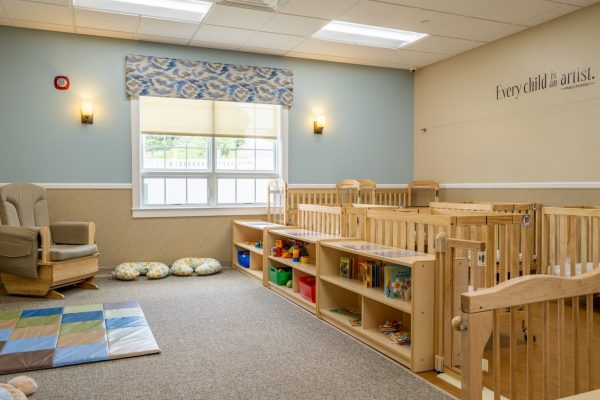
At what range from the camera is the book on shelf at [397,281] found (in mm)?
3141

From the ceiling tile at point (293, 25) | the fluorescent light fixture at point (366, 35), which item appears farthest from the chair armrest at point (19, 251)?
the fluorescent light fixture at point (366, 35)

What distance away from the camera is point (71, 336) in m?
3.38

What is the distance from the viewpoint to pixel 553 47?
A: 520 cm

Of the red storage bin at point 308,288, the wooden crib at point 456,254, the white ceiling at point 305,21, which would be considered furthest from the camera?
the white ceiling at point 305,21

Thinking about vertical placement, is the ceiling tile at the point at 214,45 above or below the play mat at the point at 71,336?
above

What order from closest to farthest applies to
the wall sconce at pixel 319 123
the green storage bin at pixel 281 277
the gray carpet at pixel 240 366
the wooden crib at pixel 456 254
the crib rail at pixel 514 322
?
the crib rail at pixel 514 322
the gray carpet at pixel 240 366
the wooden crib at pixel 456 254
the green storage bin at pixel 281 277
the wall sconce at pixel 319 123

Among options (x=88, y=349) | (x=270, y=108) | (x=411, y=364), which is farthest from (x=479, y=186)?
(x=88, y=349)

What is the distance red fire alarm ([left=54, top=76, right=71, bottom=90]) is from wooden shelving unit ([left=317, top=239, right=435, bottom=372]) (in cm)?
376

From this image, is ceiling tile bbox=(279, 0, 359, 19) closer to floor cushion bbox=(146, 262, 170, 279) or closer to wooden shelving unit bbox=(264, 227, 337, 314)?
wooden shelving unit bbox=(264, 227, 337, 314)

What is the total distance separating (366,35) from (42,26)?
12.3 feet

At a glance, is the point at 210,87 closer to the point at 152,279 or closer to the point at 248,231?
the point at 248,231

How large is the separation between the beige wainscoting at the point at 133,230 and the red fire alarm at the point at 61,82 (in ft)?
3.92

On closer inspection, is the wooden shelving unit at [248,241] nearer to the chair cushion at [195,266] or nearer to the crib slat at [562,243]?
the chair cushion at [195,266]

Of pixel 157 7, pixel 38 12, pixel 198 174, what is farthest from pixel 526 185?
pixel 38 12
